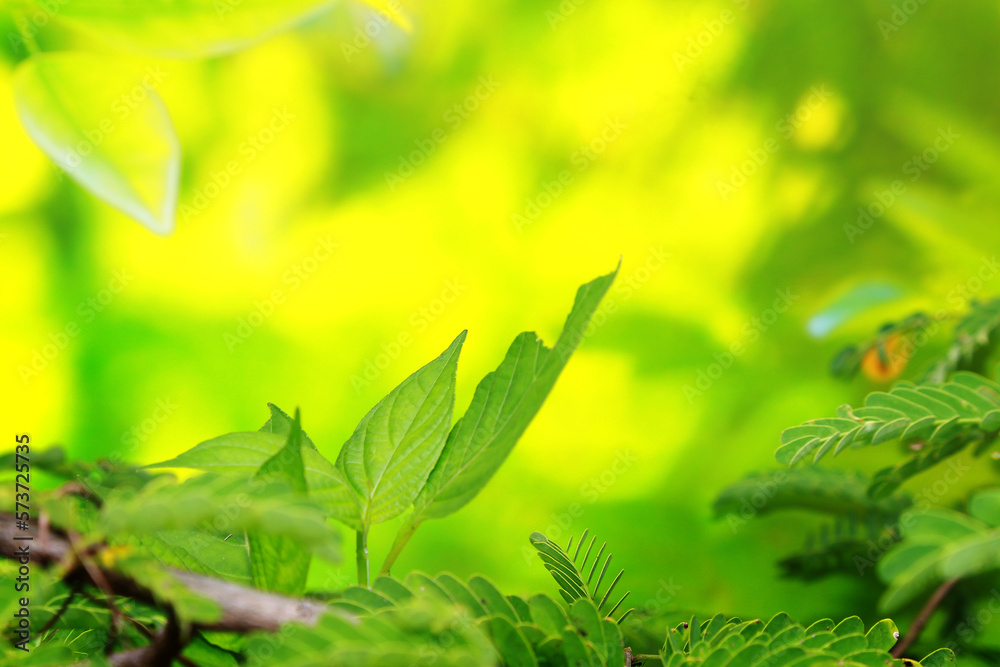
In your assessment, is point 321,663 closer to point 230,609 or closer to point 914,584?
point 230,609

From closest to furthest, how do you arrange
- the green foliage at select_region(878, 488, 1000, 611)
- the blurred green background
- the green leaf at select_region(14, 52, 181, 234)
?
the green foliage at select_region(878, 488, 1000, 611)
the green leaf at select_region(14, 52, 181, 234)
the blurred green background

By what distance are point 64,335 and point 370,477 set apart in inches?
44.1

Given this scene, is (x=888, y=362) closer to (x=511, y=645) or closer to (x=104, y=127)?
(x=511, y=645)

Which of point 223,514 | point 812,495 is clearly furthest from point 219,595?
point 812,495

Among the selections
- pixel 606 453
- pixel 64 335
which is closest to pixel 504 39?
pixel 606 453

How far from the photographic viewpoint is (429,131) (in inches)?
52.3

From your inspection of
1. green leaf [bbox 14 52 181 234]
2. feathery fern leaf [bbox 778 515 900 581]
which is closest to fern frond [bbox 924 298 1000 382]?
feathery fern leaf [bbox 778 515 900 581]

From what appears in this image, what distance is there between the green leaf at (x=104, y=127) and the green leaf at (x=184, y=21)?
4cm

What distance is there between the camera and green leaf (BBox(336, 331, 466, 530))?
445 millimetres

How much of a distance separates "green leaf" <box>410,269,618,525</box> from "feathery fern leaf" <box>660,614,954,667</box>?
0.54 feet

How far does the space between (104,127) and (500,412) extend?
116 centimetres

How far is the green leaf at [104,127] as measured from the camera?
117 centimetres

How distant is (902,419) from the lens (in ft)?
1.55

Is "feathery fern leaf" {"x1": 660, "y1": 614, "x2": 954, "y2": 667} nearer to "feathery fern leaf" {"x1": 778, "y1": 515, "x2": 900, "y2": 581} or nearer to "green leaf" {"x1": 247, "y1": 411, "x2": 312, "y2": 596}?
"green leaf" {"x1": 247, "y1": 411, "x2": 312, "y2": 596}
